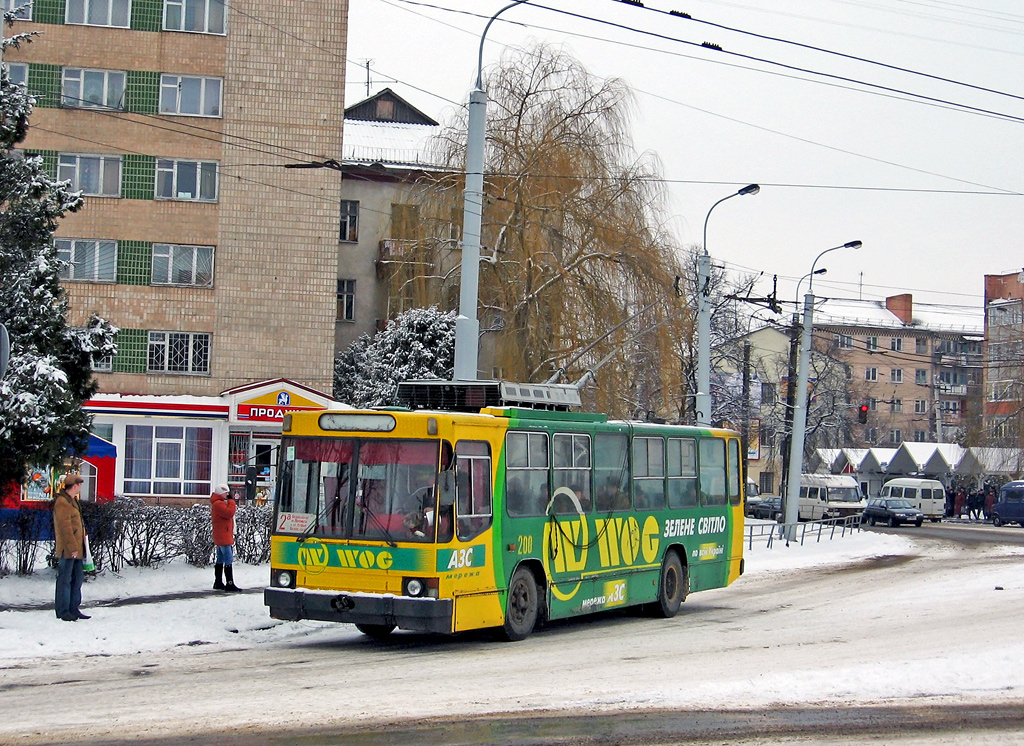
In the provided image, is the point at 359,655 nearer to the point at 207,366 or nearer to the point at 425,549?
the point at 425,549

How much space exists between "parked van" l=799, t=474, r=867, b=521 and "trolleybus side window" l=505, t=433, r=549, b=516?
4366 cm

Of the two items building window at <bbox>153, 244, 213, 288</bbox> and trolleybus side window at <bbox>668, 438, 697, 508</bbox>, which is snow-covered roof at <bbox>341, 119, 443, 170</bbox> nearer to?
building window at <bbox>153, 244, 213, 288</bbox>

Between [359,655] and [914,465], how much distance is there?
246ft

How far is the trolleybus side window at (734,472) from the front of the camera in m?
19.9

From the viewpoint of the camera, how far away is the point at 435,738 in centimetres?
837

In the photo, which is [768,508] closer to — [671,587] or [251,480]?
[671,587]

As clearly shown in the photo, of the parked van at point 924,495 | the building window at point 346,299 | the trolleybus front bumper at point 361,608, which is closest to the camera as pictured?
the trolleybus front bumper at point 361,608

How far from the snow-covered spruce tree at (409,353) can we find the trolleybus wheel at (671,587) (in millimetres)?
19406

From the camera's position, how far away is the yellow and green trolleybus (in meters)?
13.0

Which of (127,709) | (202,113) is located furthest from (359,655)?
(202,113)

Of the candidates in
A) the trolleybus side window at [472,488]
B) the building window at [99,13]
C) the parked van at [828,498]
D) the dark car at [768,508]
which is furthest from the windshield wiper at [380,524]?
the parked van at [828,498]

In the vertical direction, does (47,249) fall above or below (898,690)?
above

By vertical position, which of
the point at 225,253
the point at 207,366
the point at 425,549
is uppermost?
the point at 225,253

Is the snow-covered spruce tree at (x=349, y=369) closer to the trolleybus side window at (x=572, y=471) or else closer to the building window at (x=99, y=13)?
the building window at (x=99, y=13)
